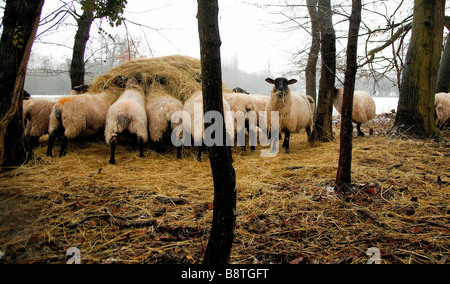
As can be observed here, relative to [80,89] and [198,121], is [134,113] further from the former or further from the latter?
[80,89]

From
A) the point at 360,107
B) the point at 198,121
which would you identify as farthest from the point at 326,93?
the point at 198,121

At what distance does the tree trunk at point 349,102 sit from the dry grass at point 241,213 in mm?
268

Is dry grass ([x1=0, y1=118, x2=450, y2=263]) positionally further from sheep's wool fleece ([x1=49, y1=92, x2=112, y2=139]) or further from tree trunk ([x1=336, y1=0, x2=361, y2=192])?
sheep's wool fleece ([x1=49, y1=92, x2=112, y2=139])

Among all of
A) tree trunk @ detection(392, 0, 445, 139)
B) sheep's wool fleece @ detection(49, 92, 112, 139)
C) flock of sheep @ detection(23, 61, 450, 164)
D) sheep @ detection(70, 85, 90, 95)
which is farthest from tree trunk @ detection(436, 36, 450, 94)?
sheep @ detection(70, 85, 90, 95)

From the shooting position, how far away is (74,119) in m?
5.40

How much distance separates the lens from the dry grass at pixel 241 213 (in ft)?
6.55

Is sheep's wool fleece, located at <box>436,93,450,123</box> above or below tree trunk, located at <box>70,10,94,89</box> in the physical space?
below

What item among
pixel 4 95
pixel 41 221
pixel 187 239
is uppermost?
pixel 4 95

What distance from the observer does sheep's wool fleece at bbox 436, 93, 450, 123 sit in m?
8.00

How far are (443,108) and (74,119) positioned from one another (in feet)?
35.2
